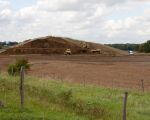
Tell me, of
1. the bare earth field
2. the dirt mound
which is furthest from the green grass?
the dirt mound

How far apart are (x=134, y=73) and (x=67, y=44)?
53190mm

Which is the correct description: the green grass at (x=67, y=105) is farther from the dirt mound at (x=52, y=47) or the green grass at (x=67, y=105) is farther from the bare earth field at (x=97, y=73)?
the dirt mound at (x=52, y=47)

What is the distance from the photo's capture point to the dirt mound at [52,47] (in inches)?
3706

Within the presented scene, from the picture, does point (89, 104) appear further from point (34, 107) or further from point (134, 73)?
point (134, 73)

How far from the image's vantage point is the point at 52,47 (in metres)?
97.9

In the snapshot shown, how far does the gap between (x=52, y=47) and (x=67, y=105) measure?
81.3 meters

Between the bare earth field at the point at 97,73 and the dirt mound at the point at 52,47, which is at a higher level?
the dirt mound at the point at 52,47

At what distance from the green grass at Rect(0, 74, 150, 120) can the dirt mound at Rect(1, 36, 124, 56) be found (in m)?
71.2

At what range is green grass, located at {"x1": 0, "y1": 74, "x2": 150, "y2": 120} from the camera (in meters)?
12.8

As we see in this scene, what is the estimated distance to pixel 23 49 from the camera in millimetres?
94688

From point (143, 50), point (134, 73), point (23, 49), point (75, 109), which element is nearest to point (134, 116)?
point (75, 109)

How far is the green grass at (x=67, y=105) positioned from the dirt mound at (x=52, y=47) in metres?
71.2

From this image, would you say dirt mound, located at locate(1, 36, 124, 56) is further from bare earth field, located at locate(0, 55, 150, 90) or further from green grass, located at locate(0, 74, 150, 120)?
green grass, located at locate(0, 74, 150, 120)

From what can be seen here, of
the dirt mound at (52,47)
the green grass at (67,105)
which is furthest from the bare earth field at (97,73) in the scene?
the dirt mound at (52,47)
